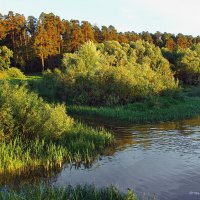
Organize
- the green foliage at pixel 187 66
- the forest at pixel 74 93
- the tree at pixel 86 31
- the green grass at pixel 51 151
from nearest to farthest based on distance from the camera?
1. the green grass at pixel 51 151
2. the forest at pixel 74 93
3. the green foliage at pixel 187 66
4. the tree at pixel 86 31

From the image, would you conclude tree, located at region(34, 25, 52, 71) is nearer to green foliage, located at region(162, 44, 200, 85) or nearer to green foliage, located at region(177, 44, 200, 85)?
green foliage, located at region(162, 44, 200, 85)

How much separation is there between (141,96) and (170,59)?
1825 inches

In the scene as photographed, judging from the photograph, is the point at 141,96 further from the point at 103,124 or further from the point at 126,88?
the point at 103,124

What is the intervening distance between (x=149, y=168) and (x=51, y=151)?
19.5 ft

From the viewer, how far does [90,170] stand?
72.9 ft

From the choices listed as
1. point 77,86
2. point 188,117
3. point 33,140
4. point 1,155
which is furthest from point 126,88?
point 1,155

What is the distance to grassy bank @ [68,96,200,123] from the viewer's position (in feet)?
137

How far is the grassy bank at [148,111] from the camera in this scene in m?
41.7

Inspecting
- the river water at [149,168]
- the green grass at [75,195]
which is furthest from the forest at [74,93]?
the river water at [149,168]

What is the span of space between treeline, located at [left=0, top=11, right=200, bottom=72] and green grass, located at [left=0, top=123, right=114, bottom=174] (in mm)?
57689

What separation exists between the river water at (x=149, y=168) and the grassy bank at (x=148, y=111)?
22.2 ft

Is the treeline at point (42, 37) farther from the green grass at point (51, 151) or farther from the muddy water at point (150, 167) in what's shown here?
the green grass at point (51, 151)

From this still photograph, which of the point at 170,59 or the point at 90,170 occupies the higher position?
the point at 170,59

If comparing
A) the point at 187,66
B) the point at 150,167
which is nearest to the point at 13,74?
the point at 187,66
